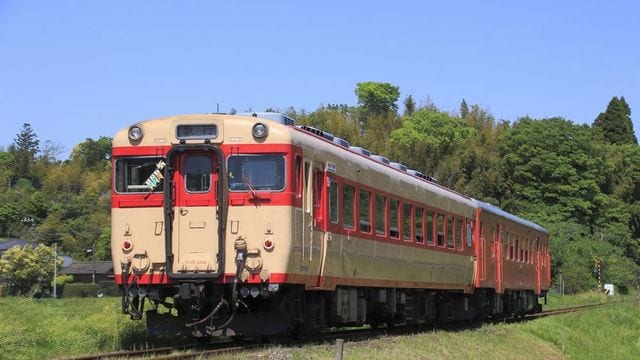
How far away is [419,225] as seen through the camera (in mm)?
19516

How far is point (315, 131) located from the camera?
15.6 metres

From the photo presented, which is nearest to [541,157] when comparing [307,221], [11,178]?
[307,221]

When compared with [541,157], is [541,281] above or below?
below

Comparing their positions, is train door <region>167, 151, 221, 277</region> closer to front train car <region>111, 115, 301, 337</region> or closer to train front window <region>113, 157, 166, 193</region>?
front train car <region>111, 115, 301, 337</region>

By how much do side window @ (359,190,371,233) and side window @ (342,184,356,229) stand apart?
449 millimetres

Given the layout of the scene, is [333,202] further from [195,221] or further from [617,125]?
[617,125]

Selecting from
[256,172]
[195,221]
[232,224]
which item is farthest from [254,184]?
[195,221]

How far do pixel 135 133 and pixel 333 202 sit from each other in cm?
342

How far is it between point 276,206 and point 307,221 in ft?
2.95

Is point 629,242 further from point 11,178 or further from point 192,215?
point 11,178

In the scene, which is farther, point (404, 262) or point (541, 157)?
point (541, 157)

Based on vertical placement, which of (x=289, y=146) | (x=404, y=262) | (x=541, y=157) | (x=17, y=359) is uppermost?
(x=541, y=157)

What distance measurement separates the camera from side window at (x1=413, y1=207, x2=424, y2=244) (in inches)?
758

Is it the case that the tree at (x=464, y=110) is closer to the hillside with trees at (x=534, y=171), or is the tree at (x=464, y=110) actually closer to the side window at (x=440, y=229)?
the hillside with trees at (x=534, y=171)
